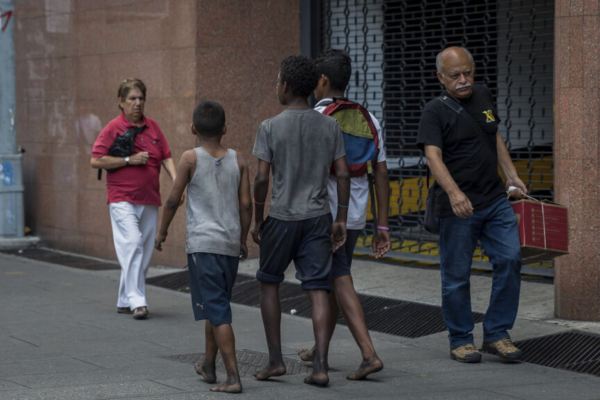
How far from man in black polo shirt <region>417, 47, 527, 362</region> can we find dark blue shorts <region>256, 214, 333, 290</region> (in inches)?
36.5

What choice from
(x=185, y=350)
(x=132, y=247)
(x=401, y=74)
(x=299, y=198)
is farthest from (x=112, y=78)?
(x=299, y=198)

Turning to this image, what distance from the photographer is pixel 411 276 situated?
359 inches

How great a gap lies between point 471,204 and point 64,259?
22.2ft

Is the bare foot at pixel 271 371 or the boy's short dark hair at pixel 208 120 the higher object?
the boy's short dark hair at pixel 208 120

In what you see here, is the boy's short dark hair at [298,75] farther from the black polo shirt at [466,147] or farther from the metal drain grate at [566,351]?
the metal drain grate at [566,351]

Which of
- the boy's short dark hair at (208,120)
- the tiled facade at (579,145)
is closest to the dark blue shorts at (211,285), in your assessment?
the boy's short dark hair at (208,120)

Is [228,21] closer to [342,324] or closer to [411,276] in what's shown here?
[411,276]

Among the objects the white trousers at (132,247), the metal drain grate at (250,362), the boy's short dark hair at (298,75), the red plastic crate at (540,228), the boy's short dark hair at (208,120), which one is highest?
the boy's short dark hair at (298,75)

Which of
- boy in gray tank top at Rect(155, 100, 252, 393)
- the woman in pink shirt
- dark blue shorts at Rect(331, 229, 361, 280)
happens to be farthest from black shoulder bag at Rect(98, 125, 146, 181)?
dark blue shorts at Rect(331, 229, 361, 280)

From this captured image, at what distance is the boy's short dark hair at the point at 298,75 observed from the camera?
527cm

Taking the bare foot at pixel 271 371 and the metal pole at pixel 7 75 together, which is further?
the metal pole at pixel 7 75

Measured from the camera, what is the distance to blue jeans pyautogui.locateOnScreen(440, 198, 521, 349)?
5.89m

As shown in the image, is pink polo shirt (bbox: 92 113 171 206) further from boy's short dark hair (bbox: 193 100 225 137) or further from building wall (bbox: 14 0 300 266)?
boy's short dark hair (bbox: 193 100 225 137)

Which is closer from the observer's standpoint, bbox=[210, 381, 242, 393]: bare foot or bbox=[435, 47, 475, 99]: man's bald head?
bbox=[210, 381, 242, 393]: bare foot
